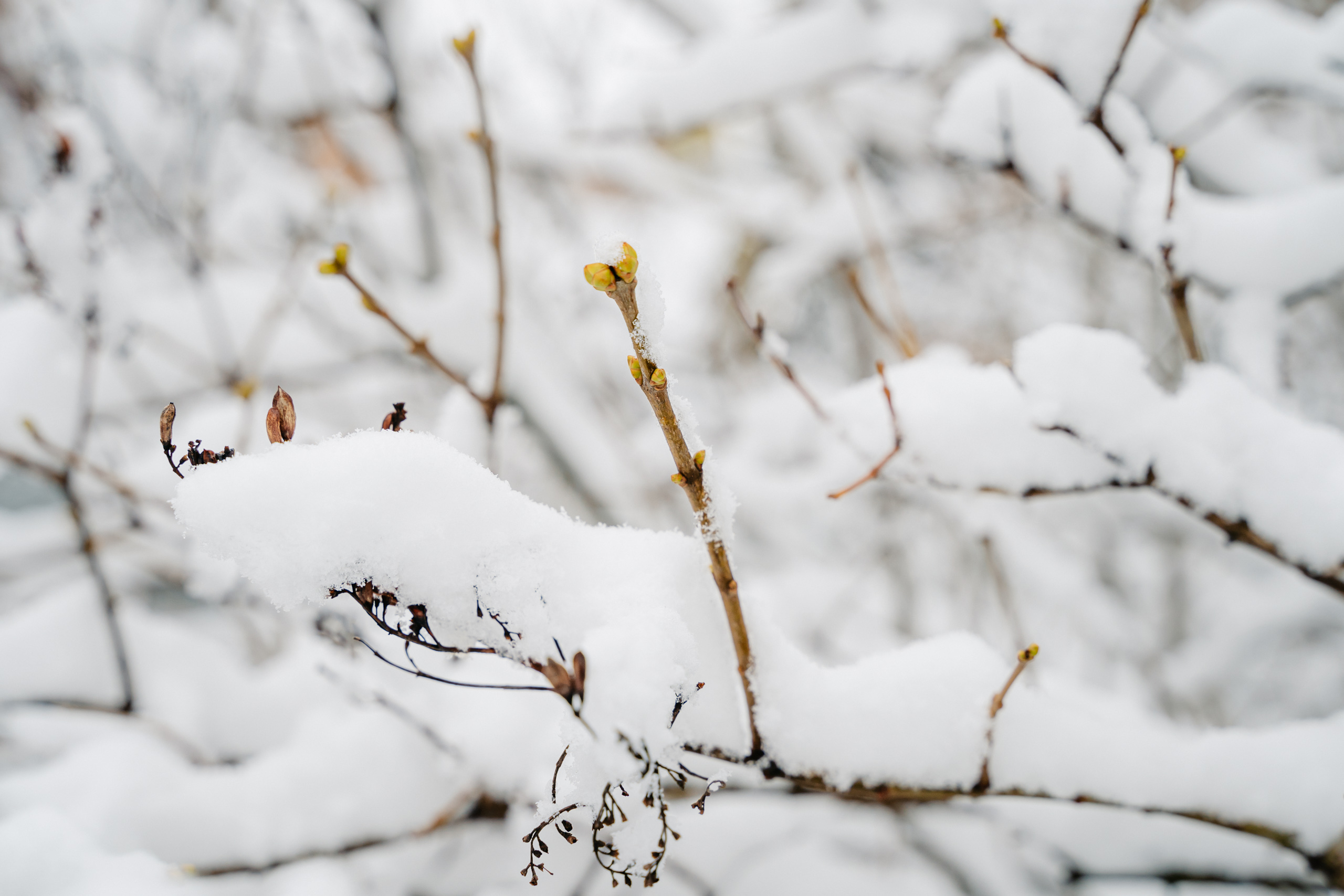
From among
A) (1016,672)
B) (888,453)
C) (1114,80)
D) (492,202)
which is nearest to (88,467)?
(492,202)

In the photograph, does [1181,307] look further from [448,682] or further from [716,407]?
[716,407]

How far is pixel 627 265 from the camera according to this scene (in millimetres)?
421

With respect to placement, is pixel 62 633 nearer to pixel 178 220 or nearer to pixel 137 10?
pixel 178 220

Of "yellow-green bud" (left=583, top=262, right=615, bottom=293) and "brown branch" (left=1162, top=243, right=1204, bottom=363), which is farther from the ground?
"brown branch" (left=1162, top=243, right=1204, bottom=363)

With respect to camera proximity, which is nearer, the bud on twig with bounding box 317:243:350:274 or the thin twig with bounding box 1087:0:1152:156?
the bud on twig with bounding box 317:243:350:274

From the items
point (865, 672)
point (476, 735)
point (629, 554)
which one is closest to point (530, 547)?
point (629, 554)

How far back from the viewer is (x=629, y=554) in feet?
2.03

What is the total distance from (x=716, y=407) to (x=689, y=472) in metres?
3.44

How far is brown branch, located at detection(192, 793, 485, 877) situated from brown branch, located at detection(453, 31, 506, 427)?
0.64 metres

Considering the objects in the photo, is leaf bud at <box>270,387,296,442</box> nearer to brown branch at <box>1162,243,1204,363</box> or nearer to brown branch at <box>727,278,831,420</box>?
brown branch at <box>727,278,831,420</box>

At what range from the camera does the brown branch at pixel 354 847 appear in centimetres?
94

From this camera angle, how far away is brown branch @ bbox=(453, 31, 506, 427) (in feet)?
2.70

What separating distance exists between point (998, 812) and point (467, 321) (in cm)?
192

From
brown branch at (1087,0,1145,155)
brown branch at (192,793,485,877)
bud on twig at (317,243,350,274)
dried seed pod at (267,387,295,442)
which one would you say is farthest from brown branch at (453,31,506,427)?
brown branch at (1087,0,1145,155)
